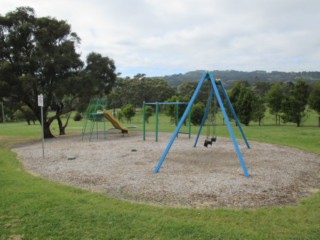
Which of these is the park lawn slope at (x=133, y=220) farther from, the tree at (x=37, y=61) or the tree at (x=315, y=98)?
the tree at (x=315, y=98)

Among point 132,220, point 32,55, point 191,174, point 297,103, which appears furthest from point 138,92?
point 132,220

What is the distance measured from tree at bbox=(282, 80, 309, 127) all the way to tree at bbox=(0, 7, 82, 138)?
1844cm

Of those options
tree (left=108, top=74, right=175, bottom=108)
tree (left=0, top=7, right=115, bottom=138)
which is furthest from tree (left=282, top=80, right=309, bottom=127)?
tree (left=108, top=74, right=175, bottom=108)

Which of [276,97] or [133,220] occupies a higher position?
[276,97]

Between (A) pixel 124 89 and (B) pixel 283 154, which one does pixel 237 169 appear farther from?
(A) pixel 124 89

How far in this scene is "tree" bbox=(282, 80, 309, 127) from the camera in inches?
1002

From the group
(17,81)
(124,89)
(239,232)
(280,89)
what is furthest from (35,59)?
(124,89)

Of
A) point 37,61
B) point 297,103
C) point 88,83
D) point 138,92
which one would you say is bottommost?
point 297,103

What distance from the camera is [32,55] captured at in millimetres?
16250

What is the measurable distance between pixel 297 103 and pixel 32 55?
21.1 metres

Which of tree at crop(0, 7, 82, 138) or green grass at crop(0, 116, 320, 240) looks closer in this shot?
green grass at crop(0, 116, 320, 240)

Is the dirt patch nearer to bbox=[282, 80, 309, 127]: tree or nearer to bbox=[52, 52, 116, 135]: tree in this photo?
bbox=[52, 52, 116, 135]: tree

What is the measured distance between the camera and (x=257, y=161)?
362 inches

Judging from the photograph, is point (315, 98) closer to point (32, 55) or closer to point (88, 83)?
point (88, 83)
